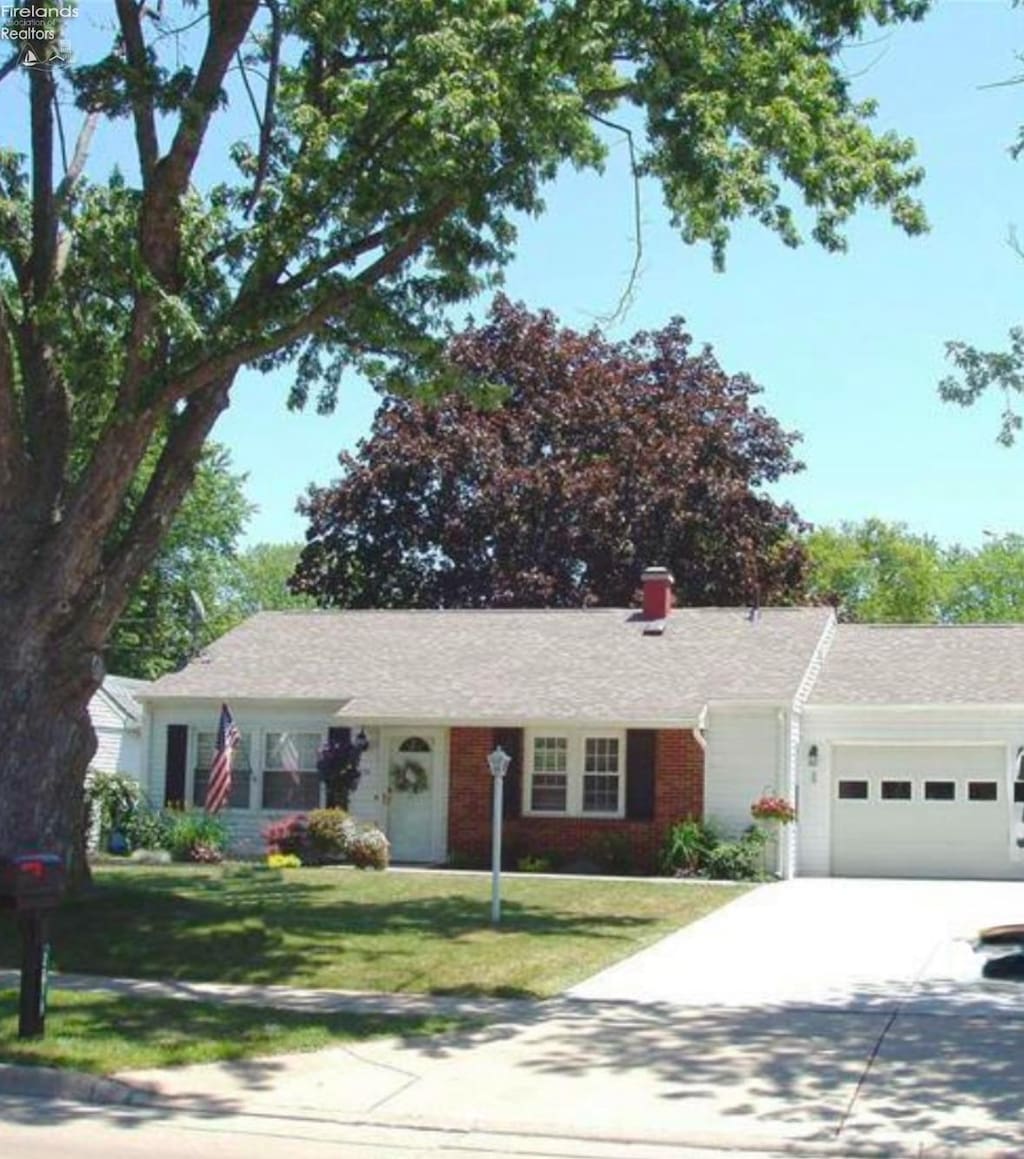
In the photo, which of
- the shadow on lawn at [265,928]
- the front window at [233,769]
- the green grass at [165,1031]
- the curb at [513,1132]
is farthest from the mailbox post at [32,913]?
the front window at [233,769]

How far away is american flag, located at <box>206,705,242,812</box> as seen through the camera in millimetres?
26609

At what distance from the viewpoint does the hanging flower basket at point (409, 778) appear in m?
27.2

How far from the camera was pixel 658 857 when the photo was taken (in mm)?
25094

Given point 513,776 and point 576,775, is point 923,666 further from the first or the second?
point 513,776

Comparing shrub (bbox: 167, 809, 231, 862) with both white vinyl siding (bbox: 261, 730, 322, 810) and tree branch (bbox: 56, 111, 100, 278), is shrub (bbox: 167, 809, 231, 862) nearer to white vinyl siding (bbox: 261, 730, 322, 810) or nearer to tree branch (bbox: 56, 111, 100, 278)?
white vinyl siding (bbox: 261, 730, 322, 810)

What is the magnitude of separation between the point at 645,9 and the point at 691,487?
80.6 ft

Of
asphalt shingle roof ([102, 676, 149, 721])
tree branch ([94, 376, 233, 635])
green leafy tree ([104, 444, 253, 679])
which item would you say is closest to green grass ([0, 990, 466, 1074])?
tree branch ([94, 376, 233, 635])

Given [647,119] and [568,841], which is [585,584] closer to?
[568,841]

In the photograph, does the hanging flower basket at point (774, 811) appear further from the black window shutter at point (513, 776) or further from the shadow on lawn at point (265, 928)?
the shadow on lawn at point (265, 928)

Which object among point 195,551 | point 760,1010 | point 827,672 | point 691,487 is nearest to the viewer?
point 760,1010

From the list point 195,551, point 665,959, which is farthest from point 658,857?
point 195,551

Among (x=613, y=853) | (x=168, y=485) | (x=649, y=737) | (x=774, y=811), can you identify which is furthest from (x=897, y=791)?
(x=168, y=485)

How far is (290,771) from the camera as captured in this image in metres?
28.1

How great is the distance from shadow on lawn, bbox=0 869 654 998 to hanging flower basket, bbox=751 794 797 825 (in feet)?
20.1
